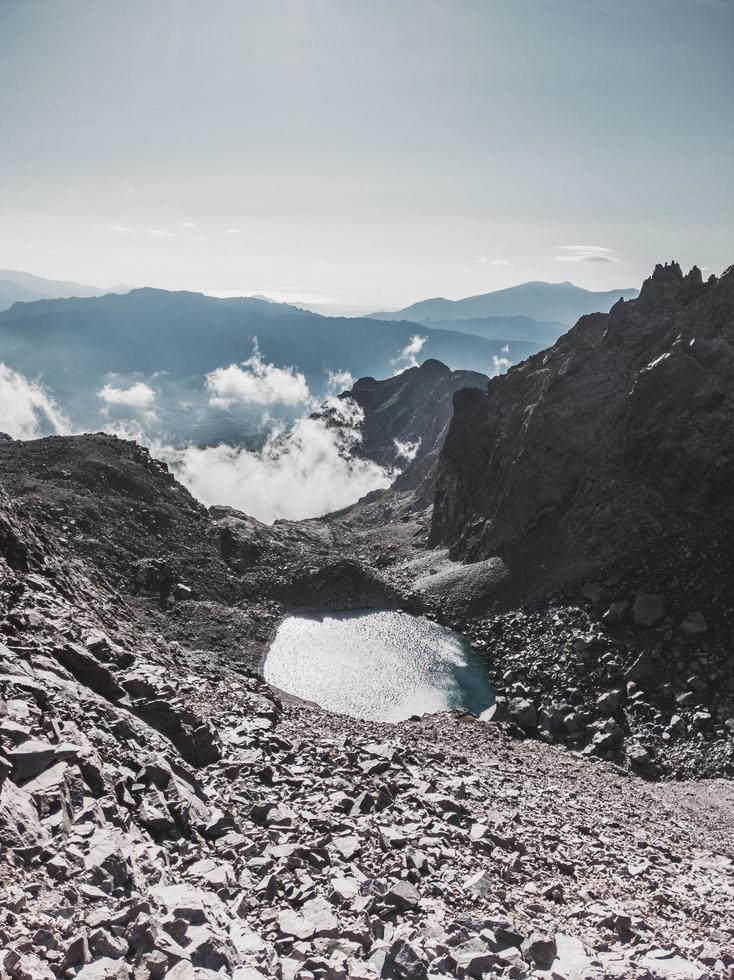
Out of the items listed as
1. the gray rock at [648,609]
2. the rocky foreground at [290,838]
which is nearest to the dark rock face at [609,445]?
the gray rock at [648,609]

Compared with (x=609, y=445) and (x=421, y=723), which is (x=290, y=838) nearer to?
(x=421, y=723)

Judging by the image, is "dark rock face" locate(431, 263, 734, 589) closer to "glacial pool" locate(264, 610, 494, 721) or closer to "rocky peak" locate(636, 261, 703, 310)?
"rocky peak" locate(636, 261, 703, 310)

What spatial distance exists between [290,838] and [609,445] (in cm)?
Answer: 5847

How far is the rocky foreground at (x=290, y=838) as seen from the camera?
11.6m

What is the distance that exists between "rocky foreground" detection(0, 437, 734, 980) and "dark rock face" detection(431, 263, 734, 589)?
27963 millimetres

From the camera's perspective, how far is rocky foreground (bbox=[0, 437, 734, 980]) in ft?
38.0

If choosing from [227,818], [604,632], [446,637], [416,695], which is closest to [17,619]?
[227,818]

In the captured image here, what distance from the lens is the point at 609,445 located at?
66.1 meters

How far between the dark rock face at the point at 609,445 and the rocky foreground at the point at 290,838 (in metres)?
28.0

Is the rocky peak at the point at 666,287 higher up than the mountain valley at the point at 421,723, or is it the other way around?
the rocky peak at the point at 666,287

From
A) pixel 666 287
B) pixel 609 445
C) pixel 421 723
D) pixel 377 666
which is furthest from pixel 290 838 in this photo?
pixel 666 287

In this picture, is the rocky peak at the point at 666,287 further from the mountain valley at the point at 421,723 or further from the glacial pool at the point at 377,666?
the glacial pool at the point at 377,666

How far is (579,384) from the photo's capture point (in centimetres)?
7331

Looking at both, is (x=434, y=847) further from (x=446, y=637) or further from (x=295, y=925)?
(x=446, y=637)
